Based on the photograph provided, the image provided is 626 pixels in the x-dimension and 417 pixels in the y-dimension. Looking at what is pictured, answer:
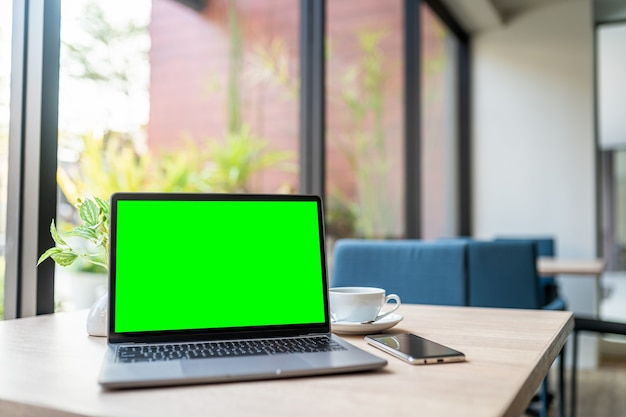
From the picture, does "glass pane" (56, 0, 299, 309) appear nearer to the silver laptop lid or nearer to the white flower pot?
the white flower pot

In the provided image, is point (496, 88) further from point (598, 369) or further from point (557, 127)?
point (598, 369)

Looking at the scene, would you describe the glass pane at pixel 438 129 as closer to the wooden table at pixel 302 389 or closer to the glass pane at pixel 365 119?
the glass pane at pixel 365 119

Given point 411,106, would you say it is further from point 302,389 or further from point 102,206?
point 302,389

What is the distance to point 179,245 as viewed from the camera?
2.71 feet

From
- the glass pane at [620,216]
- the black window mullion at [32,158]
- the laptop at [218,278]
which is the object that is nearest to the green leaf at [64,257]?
the laptop at [218,278]

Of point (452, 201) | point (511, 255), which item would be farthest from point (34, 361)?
point (452, 201)

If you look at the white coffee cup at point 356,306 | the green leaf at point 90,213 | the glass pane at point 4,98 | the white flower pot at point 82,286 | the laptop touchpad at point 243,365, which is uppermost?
the glass pane at point 4,98

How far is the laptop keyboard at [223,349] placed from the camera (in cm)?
70

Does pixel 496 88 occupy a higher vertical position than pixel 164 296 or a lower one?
higher

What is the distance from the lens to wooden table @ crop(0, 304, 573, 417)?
52 cm

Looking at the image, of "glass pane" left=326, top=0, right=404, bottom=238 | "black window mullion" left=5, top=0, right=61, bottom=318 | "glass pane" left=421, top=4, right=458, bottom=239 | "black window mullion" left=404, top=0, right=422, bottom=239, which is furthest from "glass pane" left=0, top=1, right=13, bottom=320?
"glass pane" left=421, top=4, right=458, bottom=239

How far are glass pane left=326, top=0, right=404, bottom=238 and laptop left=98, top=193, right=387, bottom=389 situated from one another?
1.66 m

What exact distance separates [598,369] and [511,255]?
192 centimetres

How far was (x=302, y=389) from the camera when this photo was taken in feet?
1.92
